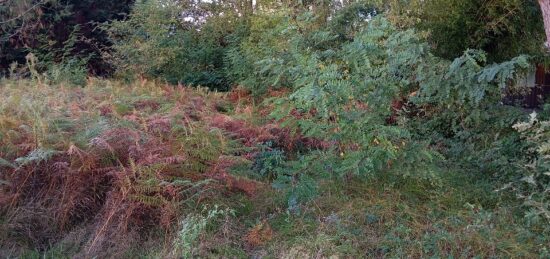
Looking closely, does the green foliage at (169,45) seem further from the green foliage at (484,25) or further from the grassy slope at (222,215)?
the grassy slope at (222,215)

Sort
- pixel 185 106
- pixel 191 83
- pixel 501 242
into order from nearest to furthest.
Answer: pixel 501 242
pixel 185 106
pixel 191 83

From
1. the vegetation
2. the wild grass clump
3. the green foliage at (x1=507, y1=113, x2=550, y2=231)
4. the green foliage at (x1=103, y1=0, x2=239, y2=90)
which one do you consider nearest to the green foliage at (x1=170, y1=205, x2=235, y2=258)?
the vegetation

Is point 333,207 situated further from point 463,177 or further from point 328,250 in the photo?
point 463,177

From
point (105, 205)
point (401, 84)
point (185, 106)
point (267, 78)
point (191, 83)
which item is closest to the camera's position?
point (105, 205)

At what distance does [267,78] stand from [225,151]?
13.4 ft

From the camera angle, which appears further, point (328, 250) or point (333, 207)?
point (333, 207)

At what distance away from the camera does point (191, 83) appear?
11.8m

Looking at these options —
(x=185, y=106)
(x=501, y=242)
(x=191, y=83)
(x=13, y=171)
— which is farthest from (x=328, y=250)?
(x=191, y=83)

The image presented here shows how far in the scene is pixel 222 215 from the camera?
224 inches

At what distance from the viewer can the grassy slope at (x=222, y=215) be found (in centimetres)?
516

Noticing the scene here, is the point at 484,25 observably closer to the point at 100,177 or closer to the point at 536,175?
the point at 536,175

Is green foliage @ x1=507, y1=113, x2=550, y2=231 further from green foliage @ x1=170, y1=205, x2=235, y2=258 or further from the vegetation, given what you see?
green foliage @ x1=170, y1=205, x2=235, y2=258

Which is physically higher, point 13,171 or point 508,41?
point 508,41

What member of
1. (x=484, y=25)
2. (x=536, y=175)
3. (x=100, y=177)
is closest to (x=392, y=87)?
(x=536, y=175)
